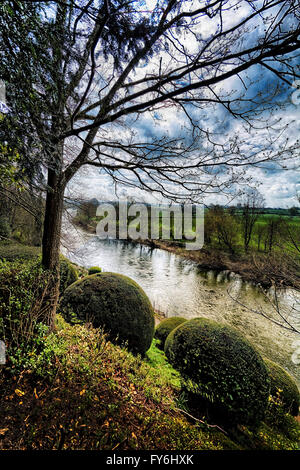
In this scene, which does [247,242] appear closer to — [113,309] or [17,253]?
[113,309]

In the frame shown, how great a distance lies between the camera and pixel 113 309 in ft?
16.0

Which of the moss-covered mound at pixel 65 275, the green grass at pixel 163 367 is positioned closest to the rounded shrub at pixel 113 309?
the green grass at pixel 163 367

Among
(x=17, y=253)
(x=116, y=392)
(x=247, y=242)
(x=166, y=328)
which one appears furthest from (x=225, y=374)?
(x=247, y=242)

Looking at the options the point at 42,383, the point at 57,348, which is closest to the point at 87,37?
the point at 57,348

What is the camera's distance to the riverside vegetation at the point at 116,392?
210 centimetres

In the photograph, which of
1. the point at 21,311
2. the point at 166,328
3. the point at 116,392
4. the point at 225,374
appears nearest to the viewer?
the point at 116,392

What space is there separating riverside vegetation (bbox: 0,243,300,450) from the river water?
4.77 ft

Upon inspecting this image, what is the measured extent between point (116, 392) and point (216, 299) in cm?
1226

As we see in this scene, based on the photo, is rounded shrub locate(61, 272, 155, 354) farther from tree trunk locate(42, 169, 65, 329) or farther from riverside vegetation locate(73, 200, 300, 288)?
riverside vegetation locate(73, 200, 300, 288)

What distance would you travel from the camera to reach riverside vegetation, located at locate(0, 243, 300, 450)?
2100mm

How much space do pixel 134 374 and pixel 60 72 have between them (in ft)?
18.0

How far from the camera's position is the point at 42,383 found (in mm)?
2545

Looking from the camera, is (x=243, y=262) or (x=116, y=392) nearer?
(x=116, y=392)

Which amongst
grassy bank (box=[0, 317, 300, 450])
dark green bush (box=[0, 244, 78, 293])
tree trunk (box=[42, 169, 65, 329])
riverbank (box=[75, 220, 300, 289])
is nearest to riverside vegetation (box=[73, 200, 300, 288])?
riverbank (box=[75, 220, 300, 289])
